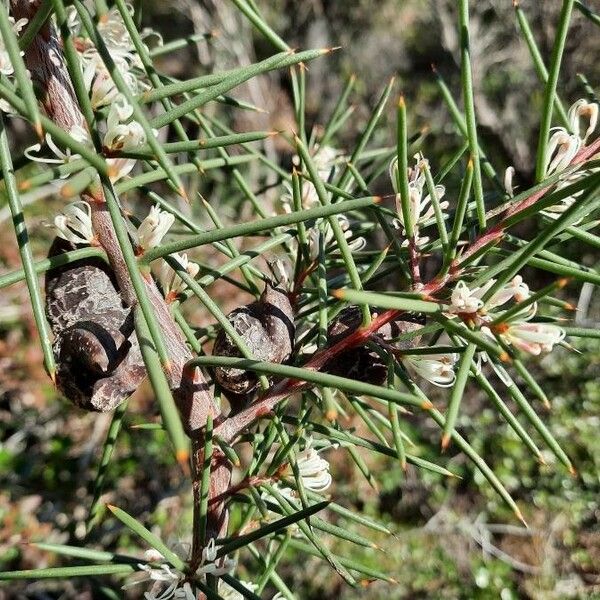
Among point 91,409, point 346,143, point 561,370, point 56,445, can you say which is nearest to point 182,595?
point 91,409

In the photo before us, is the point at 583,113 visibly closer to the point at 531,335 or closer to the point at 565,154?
the point at 565,154

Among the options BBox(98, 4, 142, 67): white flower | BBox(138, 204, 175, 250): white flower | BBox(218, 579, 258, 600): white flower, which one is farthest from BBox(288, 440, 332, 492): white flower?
BBox(98, 4, 142, 67): white flower

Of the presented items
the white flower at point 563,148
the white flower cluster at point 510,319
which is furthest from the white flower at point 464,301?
the white flower at point 563,148

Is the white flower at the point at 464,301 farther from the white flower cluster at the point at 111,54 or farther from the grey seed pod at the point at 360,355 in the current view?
the white flower cluster at the point at 111,54

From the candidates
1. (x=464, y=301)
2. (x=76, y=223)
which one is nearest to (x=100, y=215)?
(x=76, y=223)

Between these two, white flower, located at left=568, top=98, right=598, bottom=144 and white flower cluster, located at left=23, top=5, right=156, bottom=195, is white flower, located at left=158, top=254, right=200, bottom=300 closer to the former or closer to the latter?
white flower cluster, located at left=23, top=5, right=156, bottom=195
